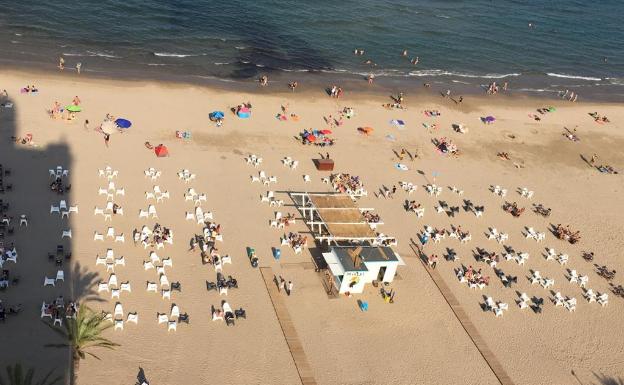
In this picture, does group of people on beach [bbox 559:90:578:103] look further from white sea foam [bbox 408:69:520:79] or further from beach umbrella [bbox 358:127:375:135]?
beach umbrella [bbox 358:127:375:135]

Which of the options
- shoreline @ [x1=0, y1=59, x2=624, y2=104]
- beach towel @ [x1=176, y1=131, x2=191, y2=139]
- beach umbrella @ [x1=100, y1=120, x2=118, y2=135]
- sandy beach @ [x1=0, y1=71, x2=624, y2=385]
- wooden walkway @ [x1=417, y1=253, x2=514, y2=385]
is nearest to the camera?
sandy beach @ [x1=0, y1=71, x2=624, y2=385]

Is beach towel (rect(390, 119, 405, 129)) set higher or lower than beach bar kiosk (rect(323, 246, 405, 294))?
higher

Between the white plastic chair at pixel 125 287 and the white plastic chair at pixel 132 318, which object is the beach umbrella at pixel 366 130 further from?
the white plastic chair at pixel 132 318

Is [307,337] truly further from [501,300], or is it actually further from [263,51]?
[263,51]

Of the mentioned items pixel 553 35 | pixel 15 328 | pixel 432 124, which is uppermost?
pixel 553 35

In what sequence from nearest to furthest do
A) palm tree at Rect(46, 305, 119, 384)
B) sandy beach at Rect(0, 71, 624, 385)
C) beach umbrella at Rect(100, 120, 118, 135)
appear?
palm tree at Rect(46, 305, 119, 384) < sandy beach at Rect(0, 71, 624, 385) < beach umbrella at Rect(100, 120, 118, 135)

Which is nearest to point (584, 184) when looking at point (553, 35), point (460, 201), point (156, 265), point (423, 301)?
point (460, 201)

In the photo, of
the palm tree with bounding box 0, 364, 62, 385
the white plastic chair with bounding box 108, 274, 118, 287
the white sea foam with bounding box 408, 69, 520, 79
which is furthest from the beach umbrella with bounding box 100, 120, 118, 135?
the white sea foam with bounding box 408, 69, 520, 79
